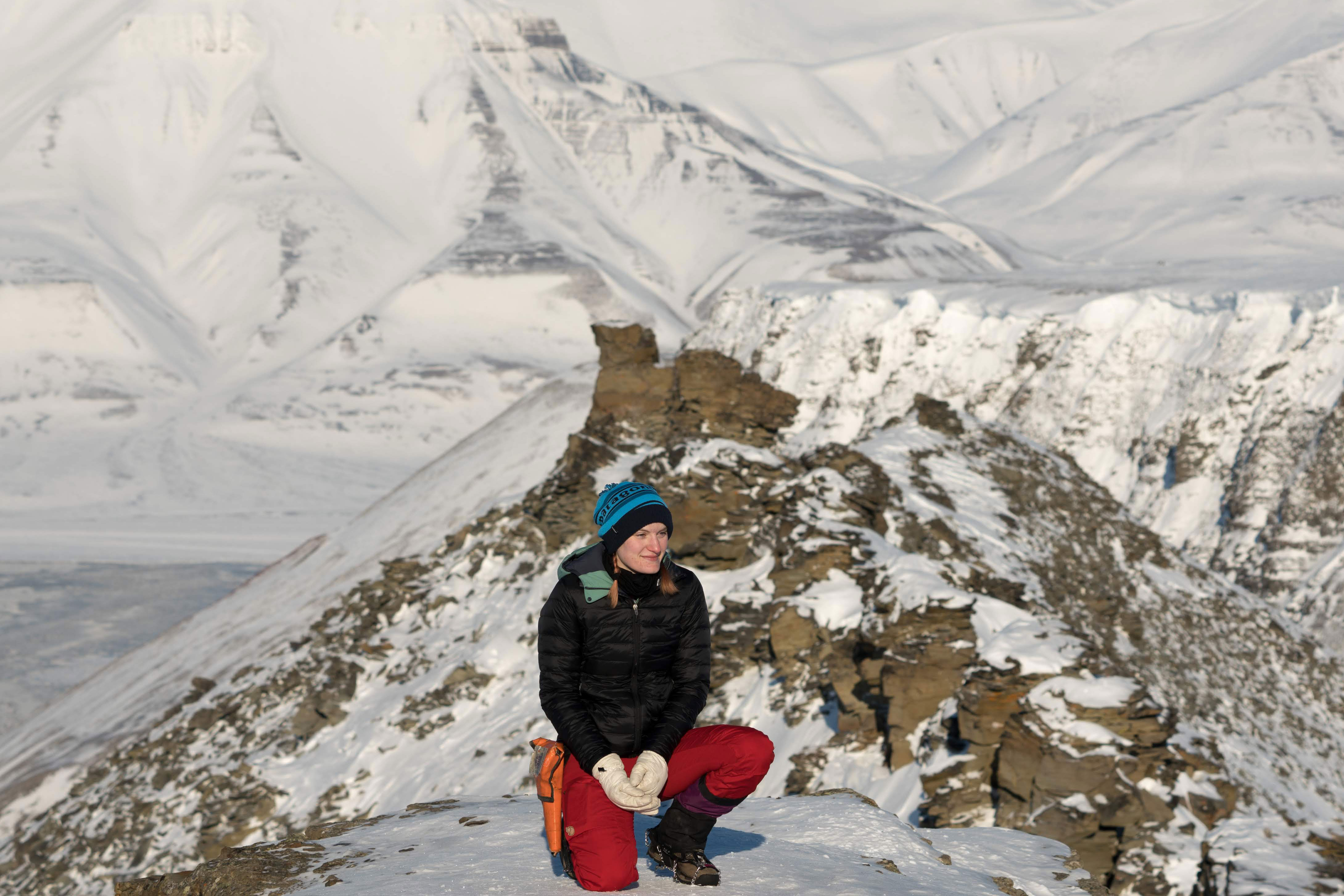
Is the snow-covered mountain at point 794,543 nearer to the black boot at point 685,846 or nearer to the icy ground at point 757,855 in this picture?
the icy ground at point 757,855

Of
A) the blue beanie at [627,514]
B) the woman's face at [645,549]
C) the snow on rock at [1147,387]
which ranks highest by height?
the snow on rock at [1147,387]

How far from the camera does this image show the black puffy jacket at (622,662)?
683cm

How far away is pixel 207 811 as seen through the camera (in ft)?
75.9

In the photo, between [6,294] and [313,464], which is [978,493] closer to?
[313,464]

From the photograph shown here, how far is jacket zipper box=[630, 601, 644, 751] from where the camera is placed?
691 centimetres

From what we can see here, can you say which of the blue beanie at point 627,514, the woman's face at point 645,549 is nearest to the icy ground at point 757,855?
the woman's face at point 645,549

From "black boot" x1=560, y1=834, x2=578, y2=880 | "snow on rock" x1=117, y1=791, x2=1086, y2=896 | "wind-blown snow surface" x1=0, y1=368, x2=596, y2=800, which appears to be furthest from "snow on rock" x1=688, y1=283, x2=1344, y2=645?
"black boot" x1=560, y1=834, x2=578, y2=880

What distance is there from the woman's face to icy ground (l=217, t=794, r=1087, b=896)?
6.42 feet

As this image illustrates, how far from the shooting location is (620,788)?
6.48m

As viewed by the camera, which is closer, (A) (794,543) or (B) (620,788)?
(B) (620,788)

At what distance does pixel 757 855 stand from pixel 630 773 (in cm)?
127

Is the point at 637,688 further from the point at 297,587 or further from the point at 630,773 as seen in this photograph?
the point at 297,587

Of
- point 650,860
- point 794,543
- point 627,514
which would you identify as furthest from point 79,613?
point 627,514

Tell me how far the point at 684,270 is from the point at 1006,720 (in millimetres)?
180083
